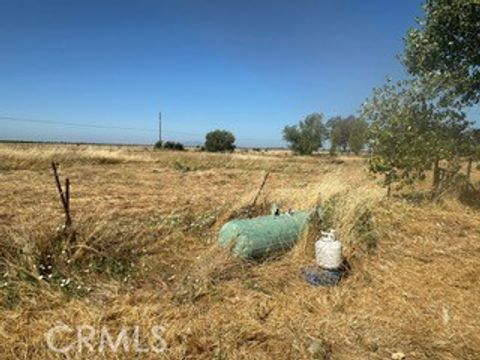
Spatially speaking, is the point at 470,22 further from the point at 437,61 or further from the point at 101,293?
the point at 101,293

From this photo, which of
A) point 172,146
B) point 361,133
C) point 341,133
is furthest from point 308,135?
point 361,133

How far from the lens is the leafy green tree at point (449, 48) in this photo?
7.91 m

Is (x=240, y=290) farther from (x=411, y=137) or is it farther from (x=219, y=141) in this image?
(x=219, y=141)

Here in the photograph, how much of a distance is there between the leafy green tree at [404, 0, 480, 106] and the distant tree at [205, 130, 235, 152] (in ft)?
191

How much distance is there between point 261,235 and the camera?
5.07 m

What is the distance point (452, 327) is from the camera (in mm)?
3559

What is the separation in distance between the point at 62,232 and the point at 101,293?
0.96 m

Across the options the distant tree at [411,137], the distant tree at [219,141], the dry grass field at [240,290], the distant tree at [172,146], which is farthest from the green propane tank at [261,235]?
the distant tree at [219,141]

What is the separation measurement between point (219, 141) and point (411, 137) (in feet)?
195

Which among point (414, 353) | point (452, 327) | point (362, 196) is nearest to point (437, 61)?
point (362, 196)

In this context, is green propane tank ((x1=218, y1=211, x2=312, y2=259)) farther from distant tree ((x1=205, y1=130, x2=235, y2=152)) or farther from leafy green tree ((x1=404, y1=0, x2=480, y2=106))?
distant tree ((x1=205, y1=130, x2=235, y2=152))

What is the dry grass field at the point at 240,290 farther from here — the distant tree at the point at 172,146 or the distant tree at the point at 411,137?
the distant tree at the point at 172,146

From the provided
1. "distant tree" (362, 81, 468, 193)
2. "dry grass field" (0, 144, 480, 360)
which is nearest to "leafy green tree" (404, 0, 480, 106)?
"distant tree" (362, 81, 468, 193)

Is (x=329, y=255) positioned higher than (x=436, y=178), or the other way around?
(x=436, y=178)
